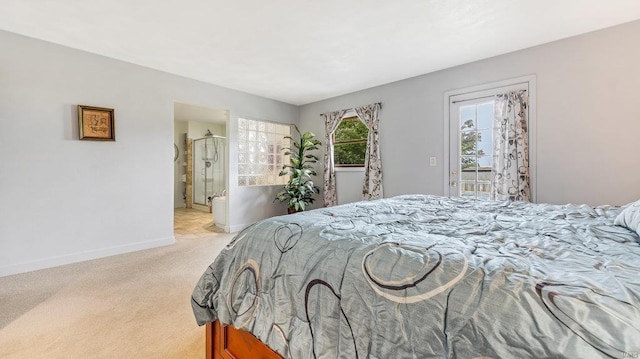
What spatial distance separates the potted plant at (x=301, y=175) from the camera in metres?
4.78

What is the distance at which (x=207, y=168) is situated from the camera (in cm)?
700

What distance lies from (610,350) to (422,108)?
3.56 m

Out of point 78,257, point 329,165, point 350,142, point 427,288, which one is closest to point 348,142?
point 350,142

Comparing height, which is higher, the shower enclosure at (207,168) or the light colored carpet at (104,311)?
the shower enclosure at (207,168)

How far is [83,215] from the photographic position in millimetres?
3049

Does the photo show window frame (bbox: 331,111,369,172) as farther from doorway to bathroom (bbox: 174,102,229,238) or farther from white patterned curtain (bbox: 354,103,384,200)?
doorway to bathroom (bbox: 174,102,229,238)

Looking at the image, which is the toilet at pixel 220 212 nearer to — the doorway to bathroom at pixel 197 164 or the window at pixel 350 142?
the doorway to bathroom at pixel 197 164

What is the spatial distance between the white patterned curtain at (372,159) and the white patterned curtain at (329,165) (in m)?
0.63

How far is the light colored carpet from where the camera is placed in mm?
1568

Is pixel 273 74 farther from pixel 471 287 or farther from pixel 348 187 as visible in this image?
pixel 471 287

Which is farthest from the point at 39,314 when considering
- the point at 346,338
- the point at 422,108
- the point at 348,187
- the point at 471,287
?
the point at 422,108

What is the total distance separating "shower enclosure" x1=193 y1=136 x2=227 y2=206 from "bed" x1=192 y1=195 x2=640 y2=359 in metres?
5.89

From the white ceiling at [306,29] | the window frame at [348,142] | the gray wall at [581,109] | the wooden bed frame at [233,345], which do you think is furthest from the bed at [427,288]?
the window frame at [348,142]

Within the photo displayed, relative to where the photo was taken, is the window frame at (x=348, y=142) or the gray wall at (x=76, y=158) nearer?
the gray wall at (x=76, y=158)
